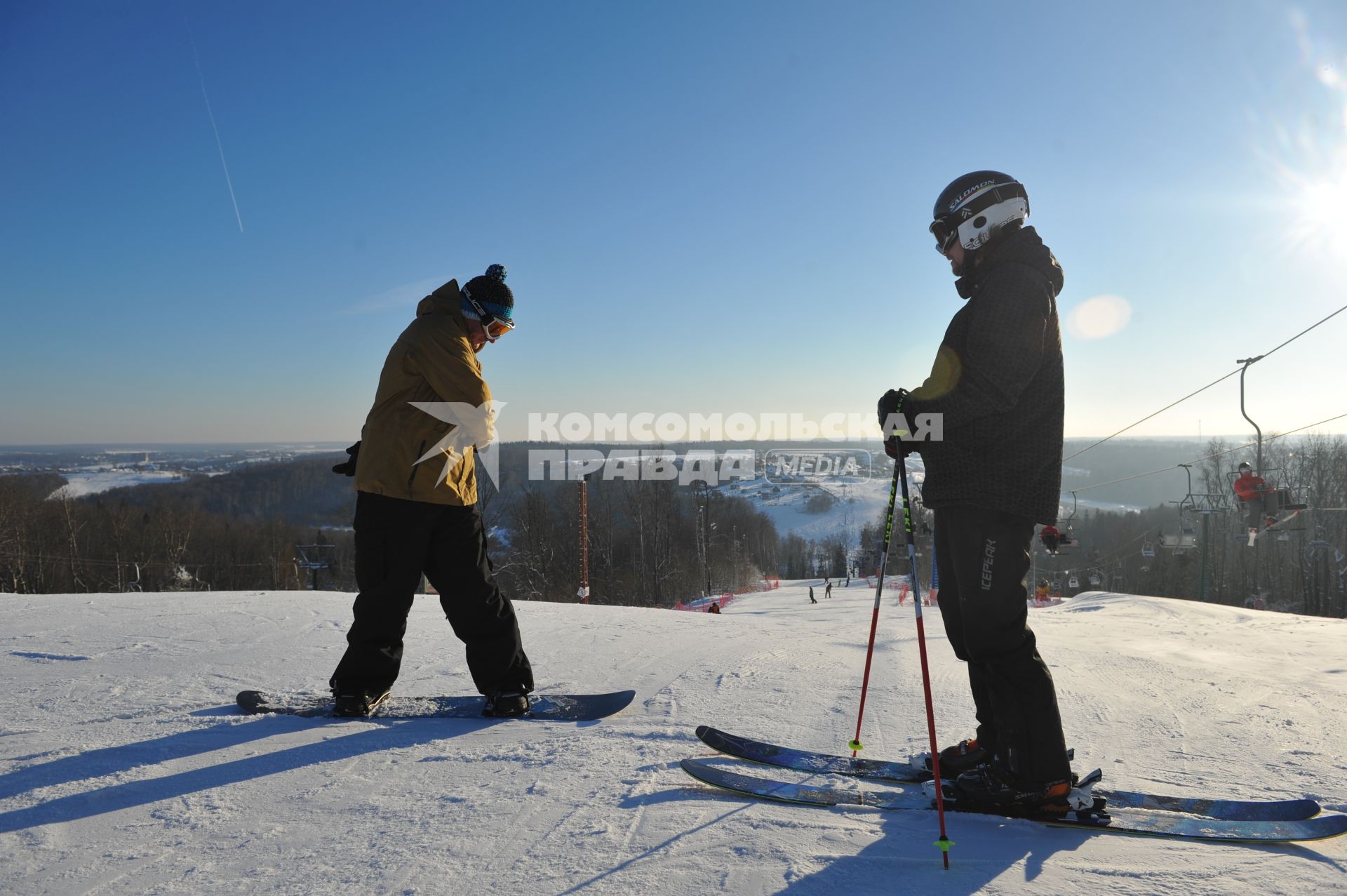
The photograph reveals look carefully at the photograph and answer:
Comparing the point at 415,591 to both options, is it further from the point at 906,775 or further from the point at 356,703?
the point at 906,775

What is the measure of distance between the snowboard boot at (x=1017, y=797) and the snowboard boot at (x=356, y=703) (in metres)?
2.19

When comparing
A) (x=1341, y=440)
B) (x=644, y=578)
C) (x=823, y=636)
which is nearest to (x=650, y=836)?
(x=823, y=636)

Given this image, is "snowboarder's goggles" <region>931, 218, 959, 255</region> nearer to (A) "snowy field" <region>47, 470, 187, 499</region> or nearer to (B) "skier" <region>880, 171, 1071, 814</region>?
(B) "skier" <region>880, 171, 1071, 814</region>

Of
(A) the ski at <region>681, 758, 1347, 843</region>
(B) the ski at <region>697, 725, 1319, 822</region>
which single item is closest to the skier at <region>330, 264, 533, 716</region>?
(B) the ski at <region>697, 725, 1319, 822</region>

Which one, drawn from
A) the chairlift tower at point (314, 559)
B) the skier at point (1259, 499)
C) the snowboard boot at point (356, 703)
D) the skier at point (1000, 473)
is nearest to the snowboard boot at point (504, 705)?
the snowboard boot at point (356, 703)

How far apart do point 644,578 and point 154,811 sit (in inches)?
1421

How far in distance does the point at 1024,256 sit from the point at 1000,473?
2.34 feet

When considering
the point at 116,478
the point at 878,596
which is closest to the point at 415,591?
the point at 878,596

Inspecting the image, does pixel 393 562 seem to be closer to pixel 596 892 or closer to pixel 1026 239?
pixel 596 892

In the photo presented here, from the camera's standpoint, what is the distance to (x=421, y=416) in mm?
2762

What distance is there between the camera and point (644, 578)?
1473 inches

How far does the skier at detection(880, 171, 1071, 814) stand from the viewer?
2.04 metres

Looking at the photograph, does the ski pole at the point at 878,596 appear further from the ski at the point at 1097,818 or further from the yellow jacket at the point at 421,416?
the yellow jacket at the point at 421,416

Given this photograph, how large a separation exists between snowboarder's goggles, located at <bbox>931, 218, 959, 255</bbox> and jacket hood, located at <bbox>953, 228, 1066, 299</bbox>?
135 mm
